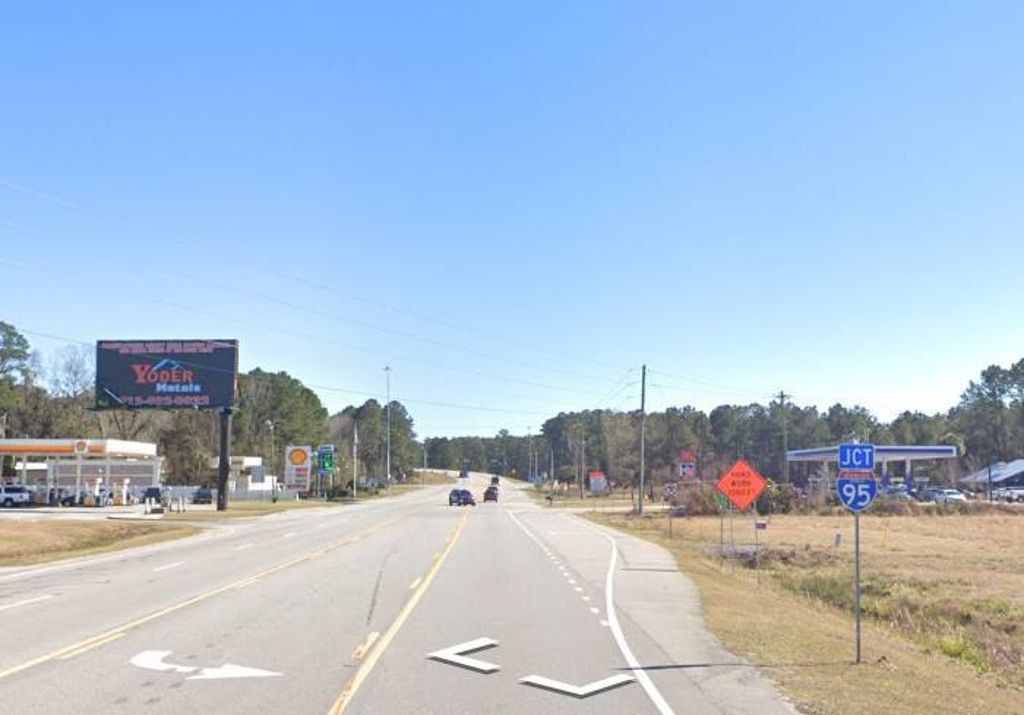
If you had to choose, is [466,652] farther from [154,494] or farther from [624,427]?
[624,427]

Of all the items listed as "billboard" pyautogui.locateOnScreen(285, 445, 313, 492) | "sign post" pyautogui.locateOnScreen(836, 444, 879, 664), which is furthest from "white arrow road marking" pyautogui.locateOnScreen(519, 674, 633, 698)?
"billboard" pyautogui.locateOnScreen(285, 445, 313, 492)

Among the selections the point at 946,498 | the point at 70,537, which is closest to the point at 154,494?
the point at 70,537

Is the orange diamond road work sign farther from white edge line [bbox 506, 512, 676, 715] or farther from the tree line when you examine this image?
the tree line

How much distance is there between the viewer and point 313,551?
104ft

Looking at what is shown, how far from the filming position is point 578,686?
10.4m

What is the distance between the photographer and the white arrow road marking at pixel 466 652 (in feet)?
37.2

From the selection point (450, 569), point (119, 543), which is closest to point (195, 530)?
point (119, 543)

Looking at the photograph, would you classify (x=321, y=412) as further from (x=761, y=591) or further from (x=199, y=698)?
(x=199, y=698)

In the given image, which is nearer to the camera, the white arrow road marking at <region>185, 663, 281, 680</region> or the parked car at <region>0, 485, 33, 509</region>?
the white arrow road marking at <region>185, 663, 281, 680</region>

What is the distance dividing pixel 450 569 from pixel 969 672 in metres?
12.8

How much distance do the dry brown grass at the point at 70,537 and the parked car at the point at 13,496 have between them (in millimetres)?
26258

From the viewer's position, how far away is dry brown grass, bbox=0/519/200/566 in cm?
3281

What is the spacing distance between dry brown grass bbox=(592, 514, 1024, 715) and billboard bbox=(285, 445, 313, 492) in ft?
192

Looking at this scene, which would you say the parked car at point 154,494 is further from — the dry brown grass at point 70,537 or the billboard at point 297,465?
the dry brown grass at point 70,537
